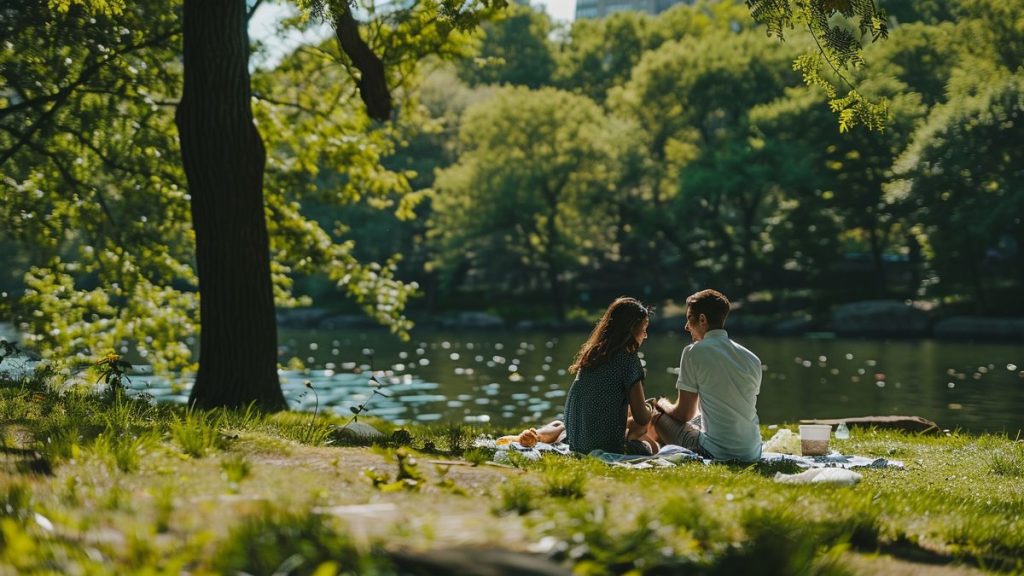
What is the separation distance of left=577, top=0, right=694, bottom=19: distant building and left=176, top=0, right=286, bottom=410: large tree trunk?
16233cm

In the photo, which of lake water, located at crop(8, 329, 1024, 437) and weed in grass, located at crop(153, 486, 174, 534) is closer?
weed in grass, located at crop(153, 486, 174, 534)

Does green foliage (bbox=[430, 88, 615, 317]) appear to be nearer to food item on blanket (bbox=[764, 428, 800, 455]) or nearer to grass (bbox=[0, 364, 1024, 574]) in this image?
food item on blanket (bbox=[764, 428, 800, 455])

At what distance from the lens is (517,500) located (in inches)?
172

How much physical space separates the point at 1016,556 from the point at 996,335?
3718cm

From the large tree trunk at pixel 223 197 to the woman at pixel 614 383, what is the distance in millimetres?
2971

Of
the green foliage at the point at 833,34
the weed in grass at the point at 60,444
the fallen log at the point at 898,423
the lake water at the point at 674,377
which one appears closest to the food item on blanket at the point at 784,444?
the fallen log at the point at 898,423

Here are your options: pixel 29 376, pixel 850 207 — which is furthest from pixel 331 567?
pixel 850 207

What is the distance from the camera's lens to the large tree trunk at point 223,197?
9203 mm

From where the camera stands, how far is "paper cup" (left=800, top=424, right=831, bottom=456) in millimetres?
9016

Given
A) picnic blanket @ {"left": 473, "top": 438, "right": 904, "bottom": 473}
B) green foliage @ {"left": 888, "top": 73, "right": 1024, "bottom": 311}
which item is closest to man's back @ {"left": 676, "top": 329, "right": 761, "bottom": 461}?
picnic blanket @ {"left": 473, "top": 438, "right": 904, "bottom": 473}

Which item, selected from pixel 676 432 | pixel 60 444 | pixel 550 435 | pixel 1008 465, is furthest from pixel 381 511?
pixel 1008 465

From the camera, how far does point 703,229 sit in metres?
51.2

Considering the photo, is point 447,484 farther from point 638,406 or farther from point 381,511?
point 638,406

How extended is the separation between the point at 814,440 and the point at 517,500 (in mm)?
5372
